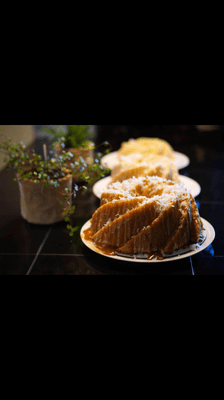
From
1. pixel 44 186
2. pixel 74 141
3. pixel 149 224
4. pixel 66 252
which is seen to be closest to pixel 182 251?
pixel 149 224

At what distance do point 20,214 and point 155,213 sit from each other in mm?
698

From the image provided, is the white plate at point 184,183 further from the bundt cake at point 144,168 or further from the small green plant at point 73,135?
the small green plant at point 73,135

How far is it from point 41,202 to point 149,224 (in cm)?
56

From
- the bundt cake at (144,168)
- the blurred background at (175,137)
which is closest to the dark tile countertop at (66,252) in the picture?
the bundt cake at (144,168)

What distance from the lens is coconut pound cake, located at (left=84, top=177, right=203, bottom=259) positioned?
1281 millimetres

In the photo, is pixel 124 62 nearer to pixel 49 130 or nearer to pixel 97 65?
pixel 97 65

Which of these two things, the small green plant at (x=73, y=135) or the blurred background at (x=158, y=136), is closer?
the blurred background at (x=158, y=136)

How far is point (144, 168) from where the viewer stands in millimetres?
1787

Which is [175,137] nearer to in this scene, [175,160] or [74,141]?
[175,160]

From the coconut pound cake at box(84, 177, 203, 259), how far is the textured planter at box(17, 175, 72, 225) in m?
0.32

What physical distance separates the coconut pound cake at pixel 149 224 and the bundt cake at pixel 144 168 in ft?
1.28

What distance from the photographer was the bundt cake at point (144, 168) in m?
1.78

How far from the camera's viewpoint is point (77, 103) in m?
0.87

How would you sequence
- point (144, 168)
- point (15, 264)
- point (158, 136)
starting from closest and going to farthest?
1. point (15, 264)
2. point (144, 168)
3. point (158, 136)
